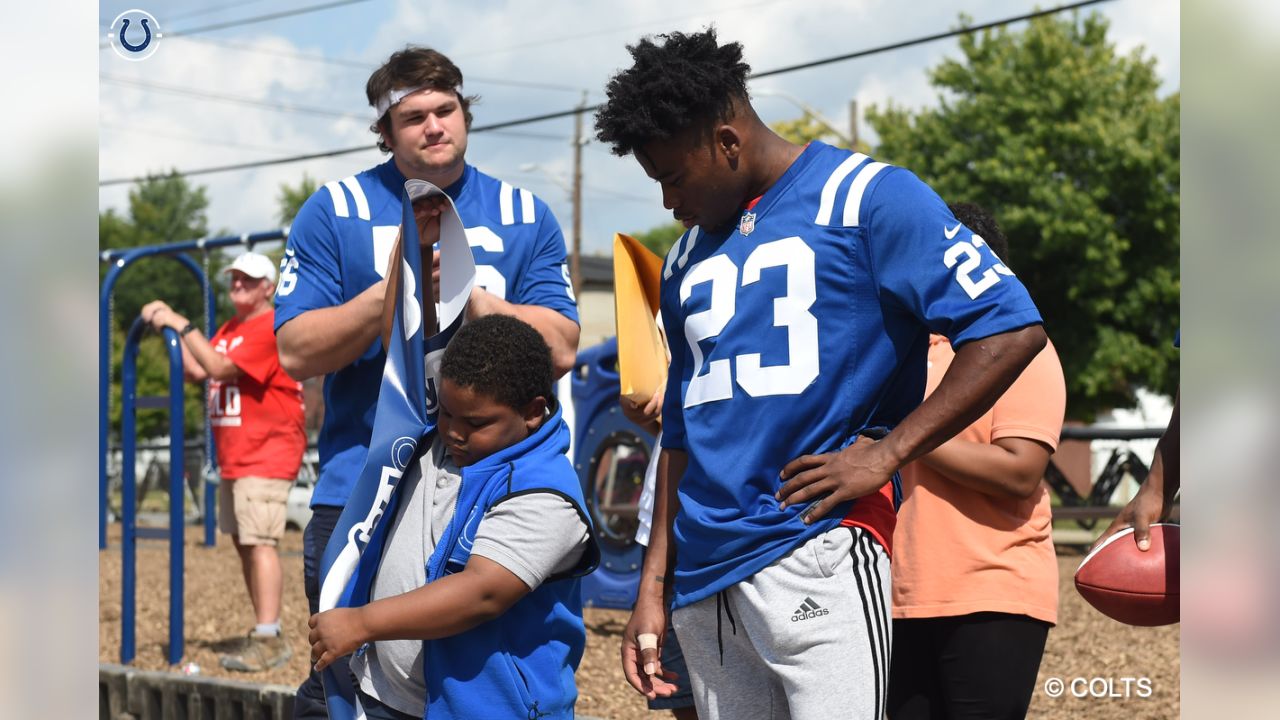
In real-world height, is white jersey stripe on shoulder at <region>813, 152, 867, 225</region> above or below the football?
above

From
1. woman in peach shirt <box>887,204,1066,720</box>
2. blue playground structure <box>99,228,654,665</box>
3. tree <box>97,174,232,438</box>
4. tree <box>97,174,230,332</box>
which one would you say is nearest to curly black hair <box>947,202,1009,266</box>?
woman in peach shirt <box>887,204,1066,720</box>

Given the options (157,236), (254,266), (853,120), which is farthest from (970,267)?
(157,236)

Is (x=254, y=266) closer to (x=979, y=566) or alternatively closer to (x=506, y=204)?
(x=506, y=204)

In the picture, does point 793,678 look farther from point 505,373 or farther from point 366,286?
point 366,286

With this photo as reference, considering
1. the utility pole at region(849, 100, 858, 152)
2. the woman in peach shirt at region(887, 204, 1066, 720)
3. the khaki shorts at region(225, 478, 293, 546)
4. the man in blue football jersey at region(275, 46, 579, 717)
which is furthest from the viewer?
the utility pole at region(849, 100, 858, 152)

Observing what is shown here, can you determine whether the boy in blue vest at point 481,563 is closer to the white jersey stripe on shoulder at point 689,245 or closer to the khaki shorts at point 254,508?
the white jersey stripe on shoulder at point 689,245

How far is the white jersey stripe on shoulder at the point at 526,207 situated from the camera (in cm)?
395

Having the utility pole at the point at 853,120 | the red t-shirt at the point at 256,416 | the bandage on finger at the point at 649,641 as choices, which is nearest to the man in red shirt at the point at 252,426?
the red t-shirt at the point at 256,416

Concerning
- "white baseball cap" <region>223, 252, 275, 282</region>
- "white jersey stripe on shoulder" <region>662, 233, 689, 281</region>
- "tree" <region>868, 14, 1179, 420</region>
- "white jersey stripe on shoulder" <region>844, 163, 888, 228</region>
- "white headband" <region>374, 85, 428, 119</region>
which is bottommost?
"white jersey stripe on shoulder" <region>662, 233, 689, 281</region>

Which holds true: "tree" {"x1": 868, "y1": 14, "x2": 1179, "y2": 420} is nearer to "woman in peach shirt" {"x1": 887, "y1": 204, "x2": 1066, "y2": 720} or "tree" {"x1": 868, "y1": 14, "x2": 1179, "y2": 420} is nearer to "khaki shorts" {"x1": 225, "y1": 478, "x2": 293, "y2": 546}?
"khaki shorts" {"x1": 225, "y1": 478, "x2": 293, "y2": 546}

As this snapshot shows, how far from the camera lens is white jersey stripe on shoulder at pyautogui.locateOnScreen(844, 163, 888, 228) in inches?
103

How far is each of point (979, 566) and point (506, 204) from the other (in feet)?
5.22

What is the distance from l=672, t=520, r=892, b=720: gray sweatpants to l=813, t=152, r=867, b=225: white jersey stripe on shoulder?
22.6 inches

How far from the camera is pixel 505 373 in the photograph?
10.5 feet
